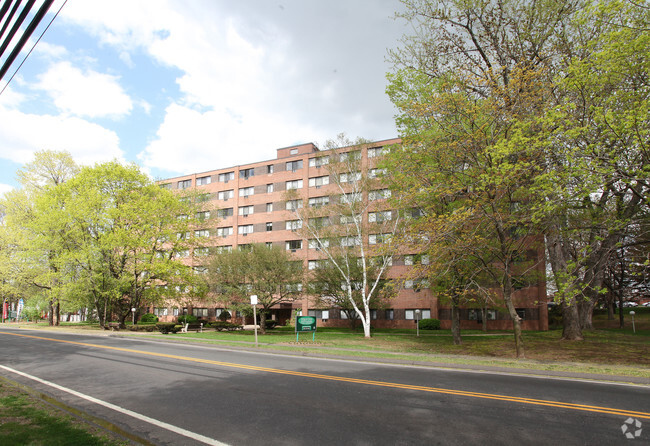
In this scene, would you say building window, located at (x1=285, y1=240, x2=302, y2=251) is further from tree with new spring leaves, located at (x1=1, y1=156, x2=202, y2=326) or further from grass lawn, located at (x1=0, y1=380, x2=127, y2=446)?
grass lawn, located at (x1=0, y1=380, x2=127, y2=446)

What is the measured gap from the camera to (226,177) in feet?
182

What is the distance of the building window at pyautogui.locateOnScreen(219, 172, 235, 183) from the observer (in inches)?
2156

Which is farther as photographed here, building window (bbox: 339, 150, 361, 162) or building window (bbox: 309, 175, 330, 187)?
building window (bbox: 309, 175, 330, 187)

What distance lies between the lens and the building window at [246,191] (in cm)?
5243

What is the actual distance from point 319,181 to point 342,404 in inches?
1615

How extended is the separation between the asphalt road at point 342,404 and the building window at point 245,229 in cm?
3900

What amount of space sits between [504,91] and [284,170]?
37.8 meters

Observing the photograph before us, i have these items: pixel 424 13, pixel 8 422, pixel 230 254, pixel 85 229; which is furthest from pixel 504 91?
pixel 85 229

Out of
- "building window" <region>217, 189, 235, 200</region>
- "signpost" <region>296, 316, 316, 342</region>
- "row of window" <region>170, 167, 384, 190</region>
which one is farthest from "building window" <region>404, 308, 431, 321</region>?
"building window" <region>217, 189, 235, 200</region>

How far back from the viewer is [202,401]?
25.3 feet

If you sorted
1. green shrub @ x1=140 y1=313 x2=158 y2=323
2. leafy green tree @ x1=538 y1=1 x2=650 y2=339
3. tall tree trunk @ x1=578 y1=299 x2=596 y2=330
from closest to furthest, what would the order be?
leafy green tree @ x1=538 y1=1 x2=650 y2=339
tall tree trunk @ x1=578 y1=299 x2=596 y2=330
green shrub @ x1=140 y1=313 x2=158 y2=323

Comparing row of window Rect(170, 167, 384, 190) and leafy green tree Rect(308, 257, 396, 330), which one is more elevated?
row of window Rect(170, 167, 384, 190)

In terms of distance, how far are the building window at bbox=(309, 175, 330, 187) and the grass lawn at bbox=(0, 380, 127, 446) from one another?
40.7m

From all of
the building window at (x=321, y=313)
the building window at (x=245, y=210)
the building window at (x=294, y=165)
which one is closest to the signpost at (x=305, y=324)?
the building window at (x=321, y=313)
